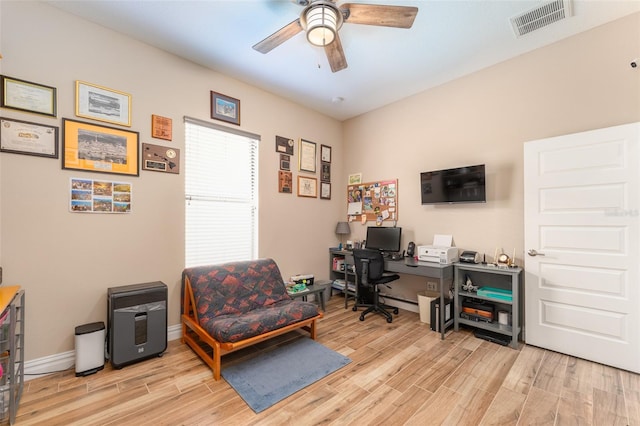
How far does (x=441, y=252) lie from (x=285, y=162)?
7.63ft

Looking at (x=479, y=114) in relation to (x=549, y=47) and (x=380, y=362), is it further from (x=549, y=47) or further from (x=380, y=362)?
(x=380, y=362)

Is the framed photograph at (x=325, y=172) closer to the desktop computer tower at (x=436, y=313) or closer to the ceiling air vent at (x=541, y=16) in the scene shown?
the desktop computer tower at (x=436, y=313)

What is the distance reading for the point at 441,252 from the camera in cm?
313

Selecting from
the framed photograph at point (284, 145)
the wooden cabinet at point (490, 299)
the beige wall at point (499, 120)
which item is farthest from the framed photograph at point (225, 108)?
the wooden cabinet at point (490, 299)

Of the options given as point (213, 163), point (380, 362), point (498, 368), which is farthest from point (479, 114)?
point (213, 163)

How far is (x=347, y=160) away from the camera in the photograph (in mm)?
4695

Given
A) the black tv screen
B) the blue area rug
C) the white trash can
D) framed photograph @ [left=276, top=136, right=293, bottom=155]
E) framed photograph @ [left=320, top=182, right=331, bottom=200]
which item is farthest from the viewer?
framed photograph @ [left=320, top=182, right=331, bottom=200]

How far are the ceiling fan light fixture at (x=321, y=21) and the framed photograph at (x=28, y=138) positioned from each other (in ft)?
7.23

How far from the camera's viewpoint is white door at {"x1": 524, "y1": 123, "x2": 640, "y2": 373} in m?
2.28

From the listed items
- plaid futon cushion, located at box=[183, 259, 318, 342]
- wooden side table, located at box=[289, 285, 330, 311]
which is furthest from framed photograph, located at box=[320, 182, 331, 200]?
plaid futon cushion, located at box=[183, 259, 318, 342]

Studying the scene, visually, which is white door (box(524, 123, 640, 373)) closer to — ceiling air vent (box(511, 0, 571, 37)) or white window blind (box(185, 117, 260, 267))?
ceiling air vent (box(511, 0, 571, 37))

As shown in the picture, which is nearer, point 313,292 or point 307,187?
point 313,292

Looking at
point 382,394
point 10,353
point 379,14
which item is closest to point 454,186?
point 379,14

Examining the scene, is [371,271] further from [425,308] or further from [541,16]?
[541,16]
